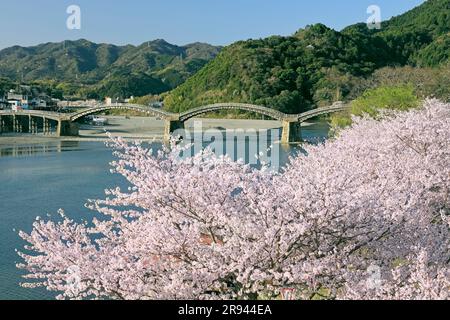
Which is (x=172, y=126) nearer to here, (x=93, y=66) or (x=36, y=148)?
(x=36, y=148)

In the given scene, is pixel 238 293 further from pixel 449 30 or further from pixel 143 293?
pixel 449 30

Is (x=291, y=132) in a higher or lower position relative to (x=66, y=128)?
lower

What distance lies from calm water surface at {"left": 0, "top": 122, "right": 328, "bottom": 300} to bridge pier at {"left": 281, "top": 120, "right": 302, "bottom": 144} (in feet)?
24.2

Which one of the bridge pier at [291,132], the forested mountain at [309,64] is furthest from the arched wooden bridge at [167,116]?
the forested mountain at [309,64]

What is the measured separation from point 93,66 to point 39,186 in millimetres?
156168

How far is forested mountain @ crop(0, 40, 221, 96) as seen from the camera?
429 feet

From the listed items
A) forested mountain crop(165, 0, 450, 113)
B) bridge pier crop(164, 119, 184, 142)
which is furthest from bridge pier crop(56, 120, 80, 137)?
forested mountain crop(165, 0, 450, 113)

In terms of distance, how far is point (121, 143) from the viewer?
24.7 ft

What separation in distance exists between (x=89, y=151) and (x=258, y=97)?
31.5 m

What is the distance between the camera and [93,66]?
177000 millimetres

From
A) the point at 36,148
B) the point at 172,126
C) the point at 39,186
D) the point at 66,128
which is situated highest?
the point at 172,126

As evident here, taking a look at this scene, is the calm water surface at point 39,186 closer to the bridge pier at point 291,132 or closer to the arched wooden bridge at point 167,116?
the bridge pier at point 291,132

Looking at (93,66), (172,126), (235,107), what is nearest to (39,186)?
(172,126)
